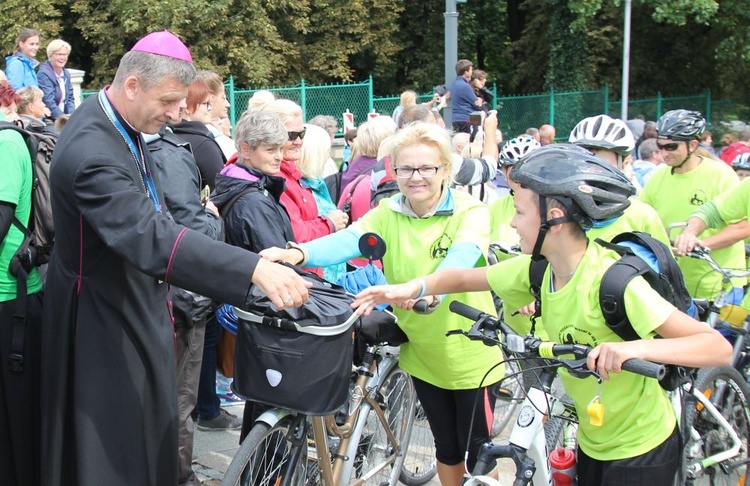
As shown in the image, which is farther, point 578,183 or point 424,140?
point 424,140

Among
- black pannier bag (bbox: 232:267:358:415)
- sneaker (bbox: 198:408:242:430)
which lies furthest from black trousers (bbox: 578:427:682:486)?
sneaker (bbox: 198:408:242:430)

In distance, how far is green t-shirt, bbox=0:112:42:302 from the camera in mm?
3762

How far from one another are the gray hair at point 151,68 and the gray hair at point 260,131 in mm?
1455

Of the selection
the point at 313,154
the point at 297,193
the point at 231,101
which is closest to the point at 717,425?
the point at 297,193

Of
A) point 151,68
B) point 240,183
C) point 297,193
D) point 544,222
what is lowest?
point 297,193

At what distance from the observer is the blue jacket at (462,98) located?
14.2 meters

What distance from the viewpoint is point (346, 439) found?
4.20 m

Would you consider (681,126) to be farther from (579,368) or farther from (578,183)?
(579,368)

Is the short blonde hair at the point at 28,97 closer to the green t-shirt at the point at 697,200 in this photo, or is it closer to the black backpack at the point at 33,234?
the black backpack at the point at 33,234

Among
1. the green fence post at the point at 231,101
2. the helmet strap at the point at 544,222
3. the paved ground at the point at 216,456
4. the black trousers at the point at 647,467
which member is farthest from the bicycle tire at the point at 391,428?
the green fence post at the point at 231,101

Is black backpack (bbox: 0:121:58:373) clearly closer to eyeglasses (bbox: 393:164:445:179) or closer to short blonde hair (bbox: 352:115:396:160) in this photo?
eyeglasses (bbox: 393:164:445:179)

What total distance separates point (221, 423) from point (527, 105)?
18371mm

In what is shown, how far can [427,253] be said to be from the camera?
4.03m

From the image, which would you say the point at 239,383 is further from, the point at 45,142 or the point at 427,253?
the point at 45,142
